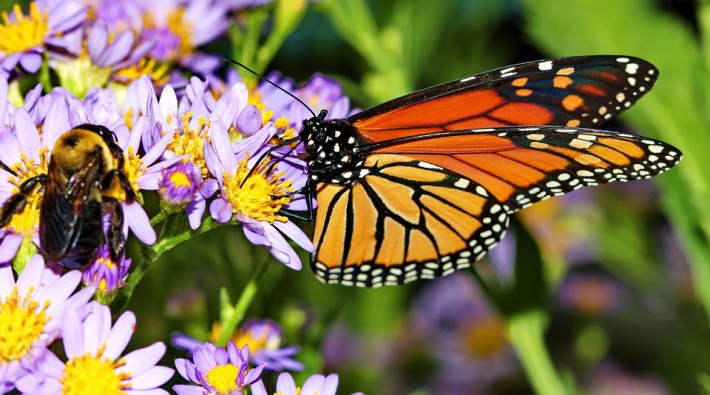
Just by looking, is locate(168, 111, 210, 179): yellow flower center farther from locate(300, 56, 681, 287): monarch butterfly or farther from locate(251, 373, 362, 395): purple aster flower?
locate(251, 373, 362, 395): purple aster flower

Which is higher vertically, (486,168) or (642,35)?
(642,35)

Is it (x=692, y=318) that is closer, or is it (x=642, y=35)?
(x=642, y=35)

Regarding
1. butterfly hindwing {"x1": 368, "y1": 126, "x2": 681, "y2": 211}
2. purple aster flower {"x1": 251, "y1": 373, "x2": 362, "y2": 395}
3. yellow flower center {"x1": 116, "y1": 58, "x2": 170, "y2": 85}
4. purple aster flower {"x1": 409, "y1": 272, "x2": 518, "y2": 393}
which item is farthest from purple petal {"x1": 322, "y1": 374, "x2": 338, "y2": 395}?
purple aster flower {"x1": 409, "y1": 272, "x2": 518, "y2": 393}

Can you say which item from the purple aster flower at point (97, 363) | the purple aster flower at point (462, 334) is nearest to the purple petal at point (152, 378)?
the purple aster flower at point (97, 363)

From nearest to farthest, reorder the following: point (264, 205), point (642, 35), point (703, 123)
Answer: point (264, 205), point (703, 123), point (642, 35)

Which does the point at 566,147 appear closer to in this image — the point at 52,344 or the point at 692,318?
the point at 52,344

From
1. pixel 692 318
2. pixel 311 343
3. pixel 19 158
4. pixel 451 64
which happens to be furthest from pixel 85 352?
pixel 692 318

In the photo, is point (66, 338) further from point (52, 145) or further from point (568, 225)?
point (568, 225)
